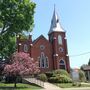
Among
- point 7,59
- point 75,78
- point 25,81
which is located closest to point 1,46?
point 7,59

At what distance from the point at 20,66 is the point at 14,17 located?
11.0 metres

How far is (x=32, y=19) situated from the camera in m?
38.7

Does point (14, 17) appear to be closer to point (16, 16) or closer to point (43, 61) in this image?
point (16, 16)

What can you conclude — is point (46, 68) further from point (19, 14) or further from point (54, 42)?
point (19, 14)

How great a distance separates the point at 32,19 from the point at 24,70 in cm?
1051

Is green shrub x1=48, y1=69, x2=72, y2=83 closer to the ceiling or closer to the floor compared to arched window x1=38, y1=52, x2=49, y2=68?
closer to the floor

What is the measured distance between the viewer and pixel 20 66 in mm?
45438

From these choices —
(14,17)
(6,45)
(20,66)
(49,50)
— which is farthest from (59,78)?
(14,17)

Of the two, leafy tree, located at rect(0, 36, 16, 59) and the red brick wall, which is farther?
the red brick wall

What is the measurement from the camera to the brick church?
205ft

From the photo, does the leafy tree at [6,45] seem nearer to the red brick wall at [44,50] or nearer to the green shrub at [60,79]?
the green shrub at [60,79]

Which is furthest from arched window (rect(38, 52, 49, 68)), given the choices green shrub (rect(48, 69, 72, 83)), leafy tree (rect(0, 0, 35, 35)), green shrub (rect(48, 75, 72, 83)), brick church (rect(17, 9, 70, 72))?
leafy tree (rect(0, 0, 35, 35))

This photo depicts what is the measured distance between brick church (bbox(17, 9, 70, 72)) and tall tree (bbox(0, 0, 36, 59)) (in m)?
22.9

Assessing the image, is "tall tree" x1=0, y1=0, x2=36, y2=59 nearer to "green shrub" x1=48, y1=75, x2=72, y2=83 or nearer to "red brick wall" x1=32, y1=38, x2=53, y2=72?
"green shrub" x1=48, y1=75, x2=72, y2=83
